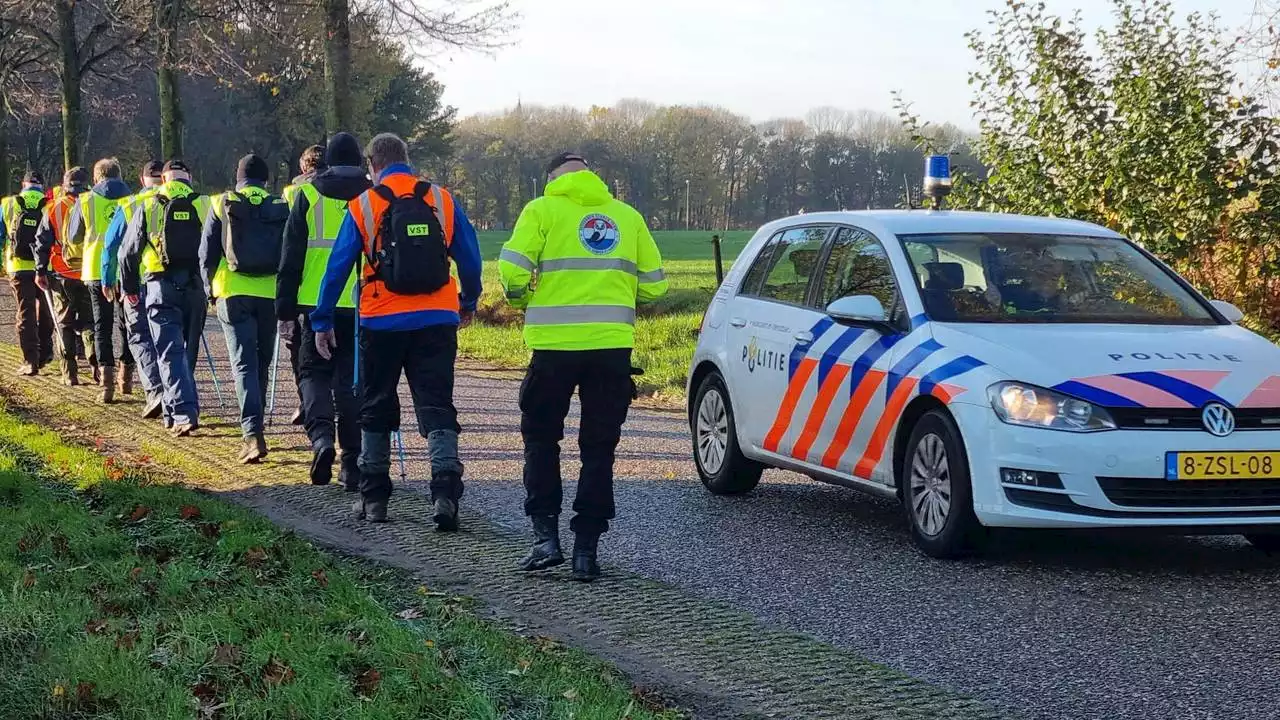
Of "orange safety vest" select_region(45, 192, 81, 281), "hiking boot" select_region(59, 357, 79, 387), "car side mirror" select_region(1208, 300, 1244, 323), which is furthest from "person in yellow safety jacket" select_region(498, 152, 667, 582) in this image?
"hiking boot" select_region(59, 357, 79, 387)

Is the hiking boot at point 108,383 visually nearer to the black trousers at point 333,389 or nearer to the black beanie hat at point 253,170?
the black beanie hat at point 253,170

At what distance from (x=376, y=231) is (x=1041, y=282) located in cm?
327

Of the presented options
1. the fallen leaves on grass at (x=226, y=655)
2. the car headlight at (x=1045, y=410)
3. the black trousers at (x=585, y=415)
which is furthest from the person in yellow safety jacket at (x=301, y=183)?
the fallen leaves on grass at (x=226, y=655)

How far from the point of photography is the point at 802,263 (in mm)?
9102

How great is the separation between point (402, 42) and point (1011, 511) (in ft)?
42.7

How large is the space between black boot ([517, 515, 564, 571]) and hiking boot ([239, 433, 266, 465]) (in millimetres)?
3949

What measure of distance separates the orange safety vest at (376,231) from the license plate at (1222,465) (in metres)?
3.59

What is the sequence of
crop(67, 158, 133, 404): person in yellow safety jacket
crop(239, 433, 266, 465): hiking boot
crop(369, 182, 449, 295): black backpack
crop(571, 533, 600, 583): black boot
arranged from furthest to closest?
crop(67, 158, 133, 404): person in yellow safety jacket → crop(239, 433, 266, 465): hiking boot → crop(369, 182, 449, 295): black backpack → crop(571, 533, 600, 583): black boot

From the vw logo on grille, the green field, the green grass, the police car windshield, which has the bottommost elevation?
the green field

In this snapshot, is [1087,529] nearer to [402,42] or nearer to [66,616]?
[66,616]

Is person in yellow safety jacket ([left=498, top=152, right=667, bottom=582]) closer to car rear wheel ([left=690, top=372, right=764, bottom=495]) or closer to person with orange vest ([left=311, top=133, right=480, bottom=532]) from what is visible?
person with orange vest ([left=311, top=133, right=480, bottom=532])

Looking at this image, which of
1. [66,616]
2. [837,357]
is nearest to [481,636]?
[66,616]

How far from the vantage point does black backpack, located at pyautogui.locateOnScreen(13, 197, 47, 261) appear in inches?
631

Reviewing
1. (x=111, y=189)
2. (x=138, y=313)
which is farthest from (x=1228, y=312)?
(x=111, y=189)
